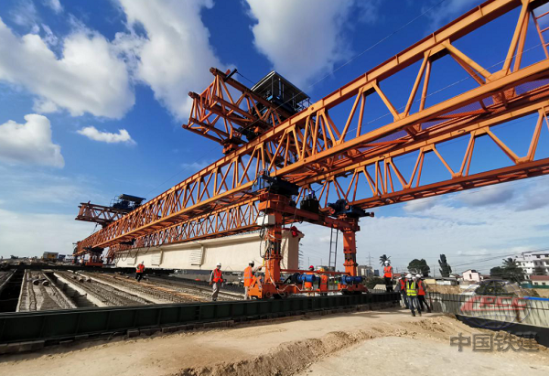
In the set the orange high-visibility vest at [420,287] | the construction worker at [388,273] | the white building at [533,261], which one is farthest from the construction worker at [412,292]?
the white building at [533,261]

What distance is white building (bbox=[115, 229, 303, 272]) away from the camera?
722 inches

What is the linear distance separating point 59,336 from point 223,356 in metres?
3.52

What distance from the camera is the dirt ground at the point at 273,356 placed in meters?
4.30

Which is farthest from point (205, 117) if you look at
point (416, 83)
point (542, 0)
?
point (542, 0)

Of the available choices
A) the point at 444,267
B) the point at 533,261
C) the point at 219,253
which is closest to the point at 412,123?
the point at 219,253

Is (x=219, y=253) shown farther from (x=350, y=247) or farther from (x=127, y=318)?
(x=127, y=318)

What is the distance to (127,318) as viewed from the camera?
6.12 meters

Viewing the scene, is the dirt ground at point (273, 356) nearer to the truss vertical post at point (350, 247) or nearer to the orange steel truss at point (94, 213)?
the truss vertical post at point (350, 247)

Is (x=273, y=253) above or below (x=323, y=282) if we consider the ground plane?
above

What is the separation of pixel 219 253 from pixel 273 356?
70.8 feet

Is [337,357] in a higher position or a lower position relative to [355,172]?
lower

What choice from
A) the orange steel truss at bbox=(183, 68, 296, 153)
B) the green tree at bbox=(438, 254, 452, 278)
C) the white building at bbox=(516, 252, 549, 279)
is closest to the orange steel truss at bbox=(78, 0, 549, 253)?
the orange steel truss at bbox=(183, 68, 296, 153)

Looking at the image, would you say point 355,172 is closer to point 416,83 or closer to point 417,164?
point 417,164

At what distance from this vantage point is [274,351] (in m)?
5.16
